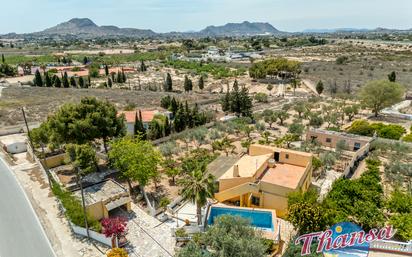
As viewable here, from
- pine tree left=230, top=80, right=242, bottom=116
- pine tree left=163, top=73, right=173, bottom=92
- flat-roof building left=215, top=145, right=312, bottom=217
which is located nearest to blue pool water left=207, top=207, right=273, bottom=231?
flat-roof building left=215, top=145, right=312, bottom=217

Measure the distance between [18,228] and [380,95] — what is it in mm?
56316

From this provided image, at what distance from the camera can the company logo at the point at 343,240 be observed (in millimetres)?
15781

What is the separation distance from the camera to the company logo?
15.8 metres

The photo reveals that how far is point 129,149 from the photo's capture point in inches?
1085

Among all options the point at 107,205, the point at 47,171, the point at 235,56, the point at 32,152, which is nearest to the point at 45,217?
the point at 107,205

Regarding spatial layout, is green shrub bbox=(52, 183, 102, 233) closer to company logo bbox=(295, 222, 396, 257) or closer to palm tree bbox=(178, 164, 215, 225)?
palm tree bbox=(178, 164, 215, 225)

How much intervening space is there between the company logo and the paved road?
16795 millimetres

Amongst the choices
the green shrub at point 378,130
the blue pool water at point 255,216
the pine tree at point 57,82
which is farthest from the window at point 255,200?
the pine tree at point 57,82

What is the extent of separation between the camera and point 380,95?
52.8m

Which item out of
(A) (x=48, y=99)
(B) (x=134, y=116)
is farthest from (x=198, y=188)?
(A) (x=48, y=99)

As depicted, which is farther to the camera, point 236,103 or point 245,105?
point 236,103

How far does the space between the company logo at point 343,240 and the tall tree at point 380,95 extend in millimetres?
39320

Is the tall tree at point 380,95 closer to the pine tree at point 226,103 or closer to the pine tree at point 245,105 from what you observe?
the pine tree at point 245,105

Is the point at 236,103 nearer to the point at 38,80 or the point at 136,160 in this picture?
the point at 136,160
